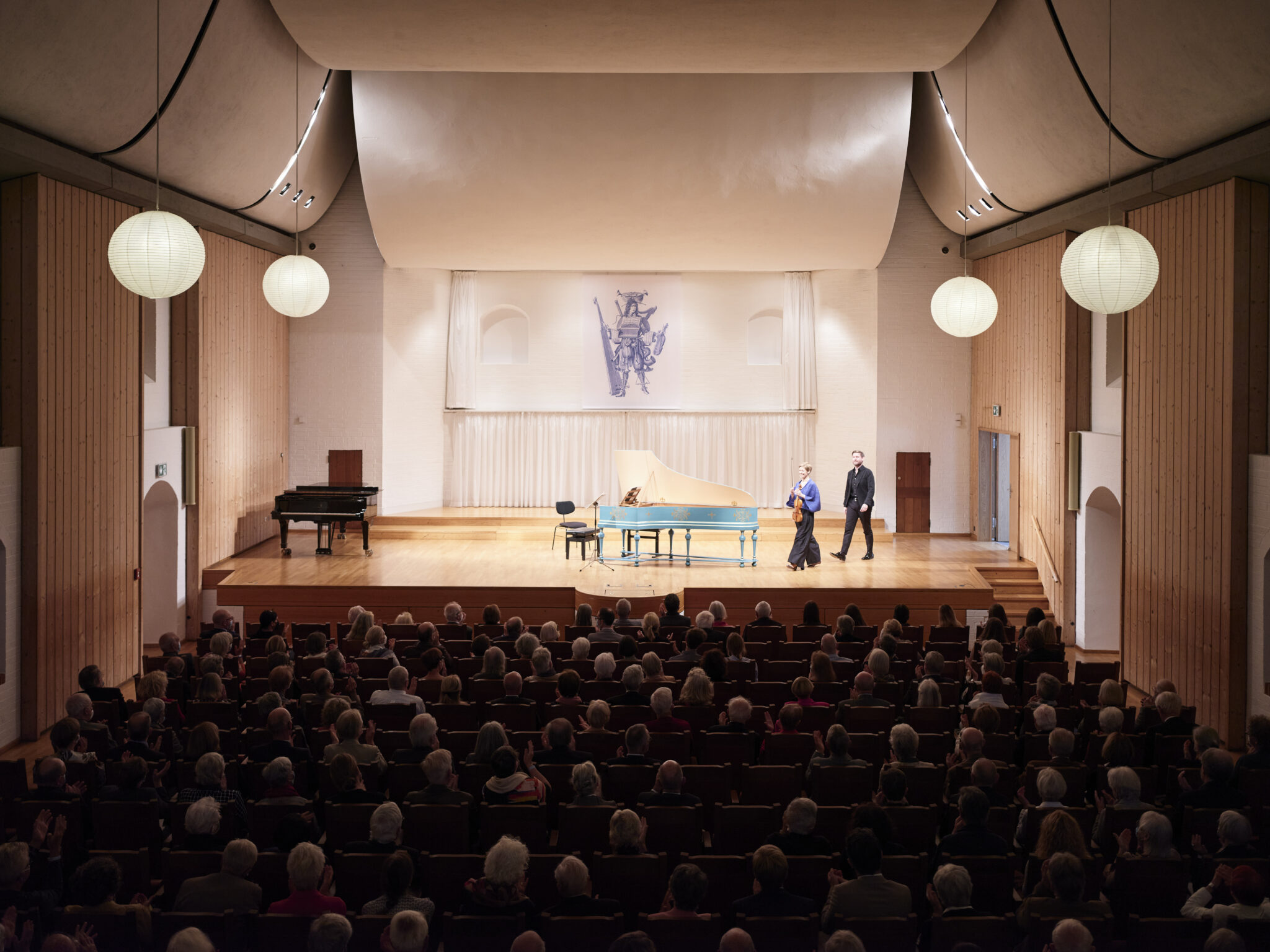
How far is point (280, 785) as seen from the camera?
4.95 m

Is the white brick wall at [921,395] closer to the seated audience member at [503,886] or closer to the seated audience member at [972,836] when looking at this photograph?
the seated audience member at [972,836]

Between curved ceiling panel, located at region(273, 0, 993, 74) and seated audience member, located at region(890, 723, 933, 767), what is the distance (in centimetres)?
651

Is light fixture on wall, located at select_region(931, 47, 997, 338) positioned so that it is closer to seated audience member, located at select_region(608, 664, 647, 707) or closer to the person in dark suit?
the person in dark suit

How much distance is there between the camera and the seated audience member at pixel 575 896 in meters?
3.85

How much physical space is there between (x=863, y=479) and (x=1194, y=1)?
6.85m

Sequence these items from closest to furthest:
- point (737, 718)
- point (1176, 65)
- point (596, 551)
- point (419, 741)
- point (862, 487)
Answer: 1. point (419, 741)
2. point (737, 718)
3. point (1176, 65)
4. point (862, 487)
5. point (596, 551)

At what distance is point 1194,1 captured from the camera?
759 cm

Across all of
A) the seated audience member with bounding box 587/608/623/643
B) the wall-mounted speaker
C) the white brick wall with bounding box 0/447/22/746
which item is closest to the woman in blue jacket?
the seated audience member with bounding box 587/608/623/643

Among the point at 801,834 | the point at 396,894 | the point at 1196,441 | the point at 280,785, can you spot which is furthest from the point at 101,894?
the point at 1196,441

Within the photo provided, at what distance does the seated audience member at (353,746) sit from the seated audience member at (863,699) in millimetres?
2687

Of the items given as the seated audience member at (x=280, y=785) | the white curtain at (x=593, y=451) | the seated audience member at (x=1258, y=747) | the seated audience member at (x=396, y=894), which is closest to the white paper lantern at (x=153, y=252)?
the seated audience member at (x=280, y=785)

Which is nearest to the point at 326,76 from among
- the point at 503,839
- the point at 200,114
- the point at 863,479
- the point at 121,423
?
the point at 200,114

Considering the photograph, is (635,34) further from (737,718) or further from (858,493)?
(737,718)

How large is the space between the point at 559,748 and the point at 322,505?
9.10 m
